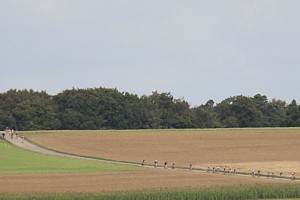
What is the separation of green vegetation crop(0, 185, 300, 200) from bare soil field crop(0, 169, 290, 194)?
2.81m

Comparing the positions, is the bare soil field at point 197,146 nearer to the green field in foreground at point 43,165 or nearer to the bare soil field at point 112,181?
the green field in foreground at point 43,165

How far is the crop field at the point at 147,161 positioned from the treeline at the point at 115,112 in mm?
24198

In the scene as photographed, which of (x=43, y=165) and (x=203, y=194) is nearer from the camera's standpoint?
(x=203, y=194)

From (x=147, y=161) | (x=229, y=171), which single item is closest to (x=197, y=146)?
(x=147, y=161)

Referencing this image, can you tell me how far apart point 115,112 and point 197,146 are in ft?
142

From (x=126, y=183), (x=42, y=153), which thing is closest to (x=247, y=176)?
(x=126, y=183)

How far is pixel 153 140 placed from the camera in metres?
92.4

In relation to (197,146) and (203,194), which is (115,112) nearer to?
(197,146)

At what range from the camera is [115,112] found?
427ft

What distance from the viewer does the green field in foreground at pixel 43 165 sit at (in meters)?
61.2

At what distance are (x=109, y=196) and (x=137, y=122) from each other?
88.2 metres

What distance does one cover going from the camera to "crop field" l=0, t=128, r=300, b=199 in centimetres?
4859

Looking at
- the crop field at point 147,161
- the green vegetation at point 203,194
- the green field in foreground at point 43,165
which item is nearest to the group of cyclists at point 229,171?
the crop field at point 147,161

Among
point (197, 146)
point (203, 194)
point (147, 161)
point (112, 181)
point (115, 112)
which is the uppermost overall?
point (115, 112)
